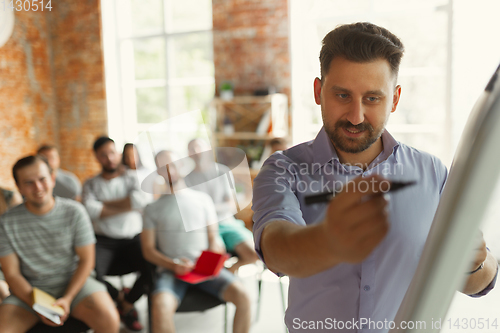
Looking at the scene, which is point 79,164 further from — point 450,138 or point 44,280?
point 450,138

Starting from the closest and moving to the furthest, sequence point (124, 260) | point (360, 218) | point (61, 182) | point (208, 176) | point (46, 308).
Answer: point (360, 218)
point (208, 176)
point (46, 308)
point (124, 260)
point (61, 182)

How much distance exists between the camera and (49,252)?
6.94 feet

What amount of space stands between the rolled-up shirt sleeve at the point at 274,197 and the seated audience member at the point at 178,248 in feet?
3.40

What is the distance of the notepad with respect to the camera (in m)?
1.84

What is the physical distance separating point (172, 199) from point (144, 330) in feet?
3.66

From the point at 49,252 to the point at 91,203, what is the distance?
0.94m

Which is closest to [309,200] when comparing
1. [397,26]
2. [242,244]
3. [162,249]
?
[162,249]

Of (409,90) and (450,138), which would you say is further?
(409,90)

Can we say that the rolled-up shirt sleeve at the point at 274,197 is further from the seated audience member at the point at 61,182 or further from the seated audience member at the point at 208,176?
the seated audience member at the point at 61,182

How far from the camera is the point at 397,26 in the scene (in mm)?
3877

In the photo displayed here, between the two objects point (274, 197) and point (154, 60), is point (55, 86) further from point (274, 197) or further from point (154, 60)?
point (274, 197)

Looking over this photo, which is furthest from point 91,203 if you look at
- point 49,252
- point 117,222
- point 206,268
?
point 206,268

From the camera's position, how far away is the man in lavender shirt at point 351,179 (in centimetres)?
67

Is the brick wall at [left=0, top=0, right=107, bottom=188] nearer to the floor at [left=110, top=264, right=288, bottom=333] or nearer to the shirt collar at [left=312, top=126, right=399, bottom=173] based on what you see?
the floor at [left=110, top=264, right=288, bottom=333]
